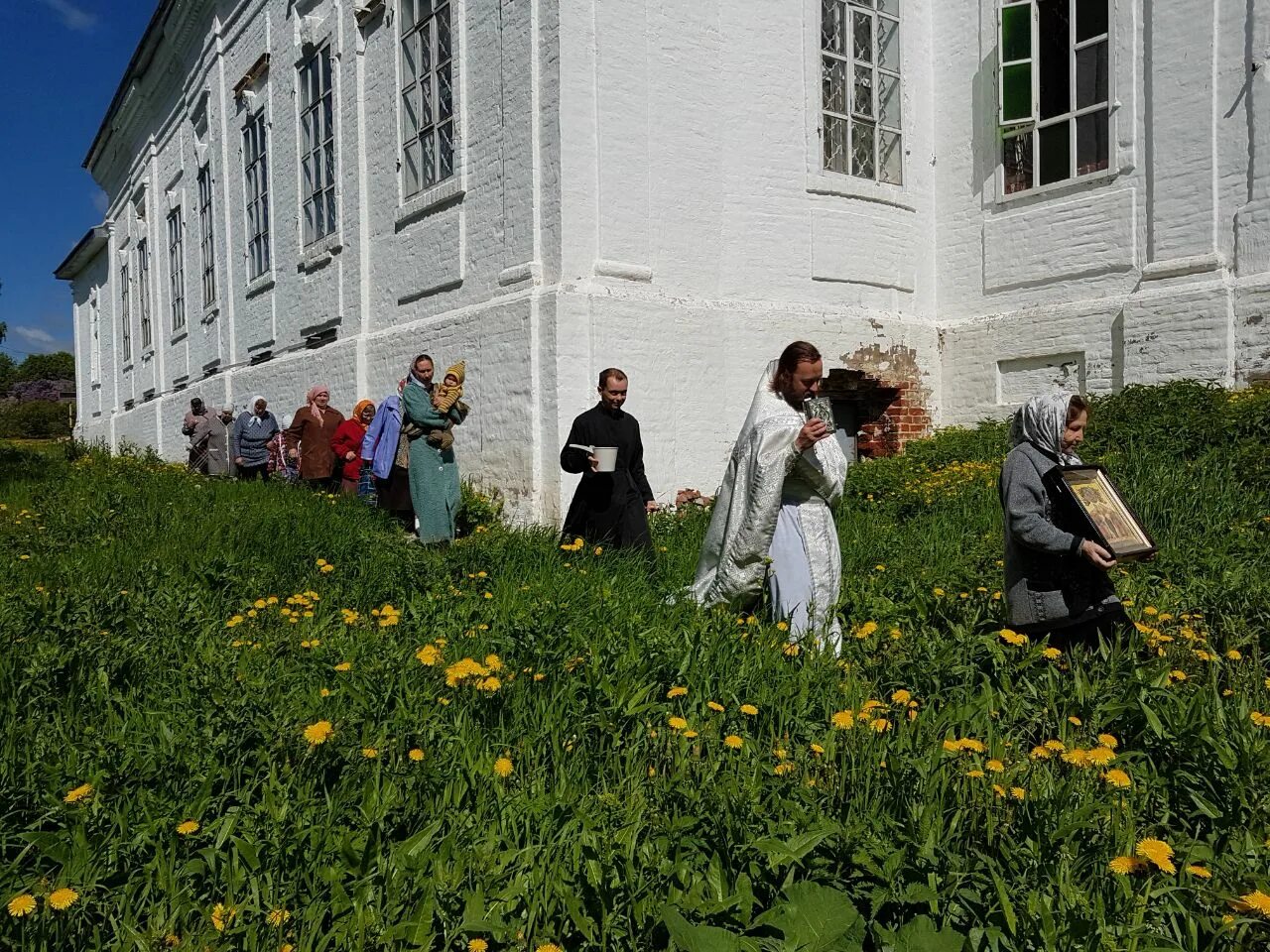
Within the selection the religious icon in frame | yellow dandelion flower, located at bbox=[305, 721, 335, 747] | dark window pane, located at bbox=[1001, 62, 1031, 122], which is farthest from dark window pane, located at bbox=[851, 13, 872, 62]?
yellow dandelion flower, located at bbox=[305, 721, 335, 747]

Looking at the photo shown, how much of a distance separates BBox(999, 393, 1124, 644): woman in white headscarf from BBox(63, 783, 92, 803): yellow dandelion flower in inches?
126

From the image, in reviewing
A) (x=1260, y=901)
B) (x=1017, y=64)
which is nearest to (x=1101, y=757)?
(x=1260, y=901)

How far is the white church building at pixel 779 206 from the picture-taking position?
29.0 feet

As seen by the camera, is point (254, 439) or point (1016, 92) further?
point (254, 439)

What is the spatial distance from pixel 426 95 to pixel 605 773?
9.83 meters

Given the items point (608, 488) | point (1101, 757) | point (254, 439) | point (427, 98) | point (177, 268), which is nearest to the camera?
point (1101, 757)

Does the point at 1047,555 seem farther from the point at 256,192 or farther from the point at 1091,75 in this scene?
the point at 256,192

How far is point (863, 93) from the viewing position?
10875 mm

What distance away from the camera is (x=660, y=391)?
9.02 m

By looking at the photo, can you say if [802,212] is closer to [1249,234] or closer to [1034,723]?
[1249,234]

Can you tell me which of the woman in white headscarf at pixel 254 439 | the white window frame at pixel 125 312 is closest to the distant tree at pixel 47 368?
the white window frame at pixel 125 312

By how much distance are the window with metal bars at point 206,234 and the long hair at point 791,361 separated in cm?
1785

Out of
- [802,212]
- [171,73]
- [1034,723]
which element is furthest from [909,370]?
[171,73]

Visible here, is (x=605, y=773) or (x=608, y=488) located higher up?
(x=608, y=488)
